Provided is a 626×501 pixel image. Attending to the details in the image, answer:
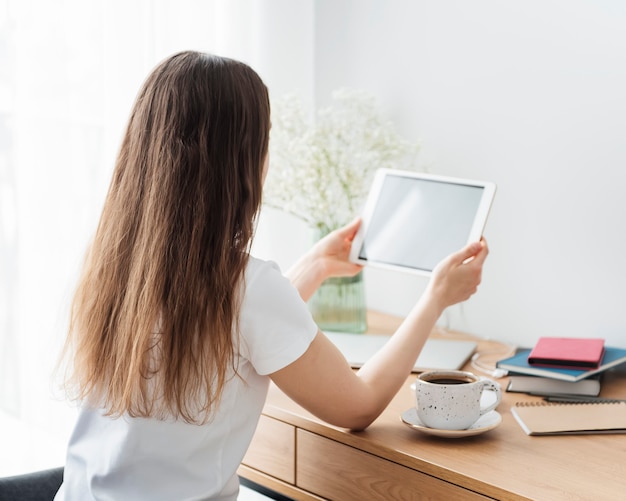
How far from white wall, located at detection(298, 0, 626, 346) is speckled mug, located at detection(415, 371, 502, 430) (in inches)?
19.9

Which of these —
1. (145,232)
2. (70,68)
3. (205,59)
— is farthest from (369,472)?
(70,68)

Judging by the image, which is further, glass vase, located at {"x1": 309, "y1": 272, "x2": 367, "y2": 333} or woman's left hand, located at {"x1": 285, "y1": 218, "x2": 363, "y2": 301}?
glass vase, located at {"x1": 309, "y1": 272, "x2": 367, "y2": 333}

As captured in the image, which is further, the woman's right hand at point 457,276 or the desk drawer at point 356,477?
the woman's right hand at point 457,276

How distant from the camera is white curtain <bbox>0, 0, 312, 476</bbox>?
1.43 metres

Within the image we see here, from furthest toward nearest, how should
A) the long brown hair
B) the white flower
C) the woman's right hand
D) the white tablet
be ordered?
the white flower → the white tablet → the woman's right hand → the long brown hair

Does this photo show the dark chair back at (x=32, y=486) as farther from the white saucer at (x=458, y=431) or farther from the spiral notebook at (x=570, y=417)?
the spiral notebook at (x=570, y=417)

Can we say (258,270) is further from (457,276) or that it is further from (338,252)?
Answer: (338,252)

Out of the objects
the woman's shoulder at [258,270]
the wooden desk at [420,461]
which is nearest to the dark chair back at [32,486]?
the wooden desk at [420,461]

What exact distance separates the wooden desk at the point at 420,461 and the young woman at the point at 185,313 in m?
0.14

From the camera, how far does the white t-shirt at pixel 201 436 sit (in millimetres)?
951

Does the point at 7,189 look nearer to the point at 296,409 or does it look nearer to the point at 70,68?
the point at 70,68

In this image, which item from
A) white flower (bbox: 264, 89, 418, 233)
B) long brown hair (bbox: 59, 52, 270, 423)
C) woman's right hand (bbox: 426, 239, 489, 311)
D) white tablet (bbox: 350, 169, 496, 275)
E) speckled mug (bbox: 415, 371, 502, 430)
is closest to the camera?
long brown hair (bbox: 59, 52, 270, 423)

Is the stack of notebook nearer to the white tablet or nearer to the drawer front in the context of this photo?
the white tablet

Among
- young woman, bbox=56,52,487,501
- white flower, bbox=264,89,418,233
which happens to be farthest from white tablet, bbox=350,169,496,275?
young woman, bbox=56,52,487,501
